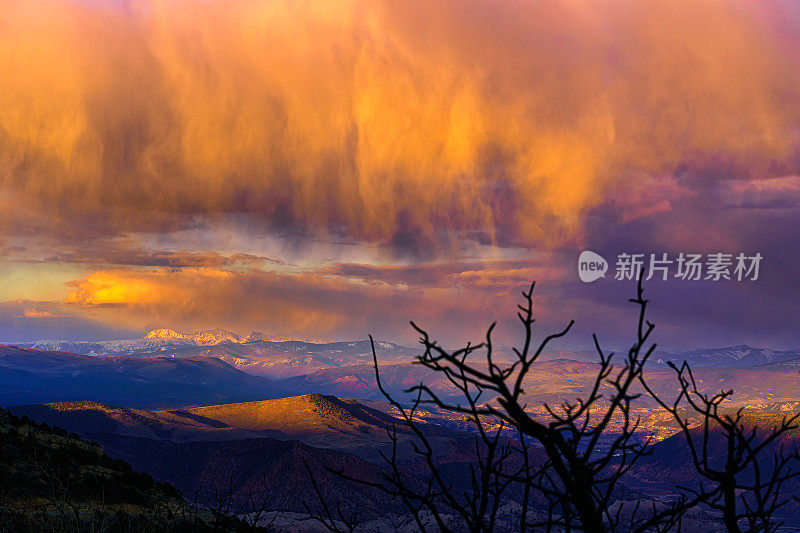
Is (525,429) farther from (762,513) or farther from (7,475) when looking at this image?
(7,475)

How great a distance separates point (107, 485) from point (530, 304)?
31164 mm

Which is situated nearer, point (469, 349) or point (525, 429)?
point (525, 429)

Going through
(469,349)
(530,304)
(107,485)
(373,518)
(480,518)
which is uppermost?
(530,304)

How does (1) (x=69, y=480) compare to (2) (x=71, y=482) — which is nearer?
(2) (x=71, y=482)

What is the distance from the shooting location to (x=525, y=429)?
3.44 m

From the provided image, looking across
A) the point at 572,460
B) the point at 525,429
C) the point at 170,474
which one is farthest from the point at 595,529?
the point at 170,474

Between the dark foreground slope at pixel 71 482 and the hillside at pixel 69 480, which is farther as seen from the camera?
the hillside at pixel 69 480

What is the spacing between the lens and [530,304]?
3.71m

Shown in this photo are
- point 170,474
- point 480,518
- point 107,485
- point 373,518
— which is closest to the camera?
point 480,518

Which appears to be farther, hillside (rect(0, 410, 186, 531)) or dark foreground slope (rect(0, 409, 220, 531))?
hillside (rect(0, 410, 186, 531))

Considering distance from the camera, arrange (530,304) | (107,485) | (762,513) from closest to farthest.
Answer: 1. (530,304)
2. (762,513)
3. (107,485)

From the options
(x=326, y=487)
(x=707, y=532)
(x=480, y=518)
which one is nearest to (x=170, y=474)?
(x=326, y=487)

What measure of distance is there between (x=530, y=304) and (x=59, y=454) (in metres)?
36.1

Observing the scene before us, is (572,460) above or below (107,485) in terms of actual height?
above
